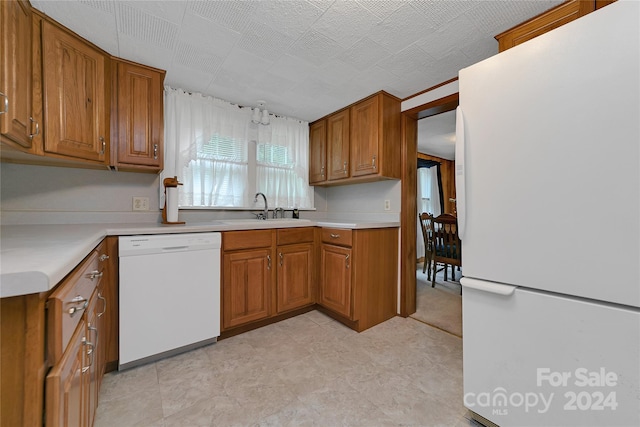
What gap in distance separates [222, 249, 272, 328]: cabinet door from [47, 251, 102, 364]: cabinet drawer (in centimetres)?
112

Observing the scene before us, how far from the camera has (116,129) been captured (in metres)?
1.86

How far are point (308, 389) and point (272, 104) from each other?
2.50 meters

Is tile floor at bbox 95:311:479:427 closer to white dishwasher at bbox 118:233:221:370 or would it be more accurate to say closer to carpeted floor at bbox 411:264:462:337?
white dishwasher at bbox 118:233:221:370

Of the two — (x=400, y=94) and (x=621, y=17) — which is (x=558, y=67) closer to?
(x=621, y=17)

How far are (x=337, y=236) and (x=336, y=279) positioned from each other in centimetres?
40

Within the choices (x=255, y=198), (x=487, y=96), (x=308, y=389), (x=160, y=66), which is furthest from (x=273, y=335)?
(x=160, y=66)

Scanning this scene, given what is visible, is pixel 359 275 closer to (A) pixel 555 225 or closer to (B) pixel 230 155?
(A) pixel 555 225

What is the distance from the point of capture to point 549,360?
3.37 ft

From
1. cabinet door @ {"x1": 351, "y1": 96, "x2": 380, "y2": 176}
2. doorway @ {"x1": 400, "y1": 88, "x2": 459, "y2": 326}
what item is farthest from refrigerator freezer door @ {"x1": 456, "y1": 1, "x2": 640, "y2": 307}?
doorway @ {"x1": 400, "y1": 88, "x2": 459, "y2": 326}

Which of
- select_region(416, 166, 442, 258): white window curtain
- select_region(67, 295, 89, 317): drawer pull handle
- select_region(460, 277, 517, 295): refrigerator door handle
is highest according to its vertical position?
select_region(416, 166, 442, 258): white window curtain

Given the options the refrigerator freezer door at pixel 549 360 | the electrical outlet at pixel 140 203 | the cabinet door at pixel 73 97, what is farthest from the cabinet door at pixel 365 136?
the cabinet door at pixel 73 97

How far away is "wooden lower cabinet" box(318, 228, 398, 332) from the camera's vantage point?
224 centimetres

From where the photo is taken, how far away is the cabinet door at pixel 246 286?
204cm

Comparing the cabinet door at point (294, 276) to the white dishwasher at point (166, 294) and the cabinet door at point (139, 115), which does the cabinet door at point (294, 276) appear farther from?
the cabinet door at point (139, 115)
